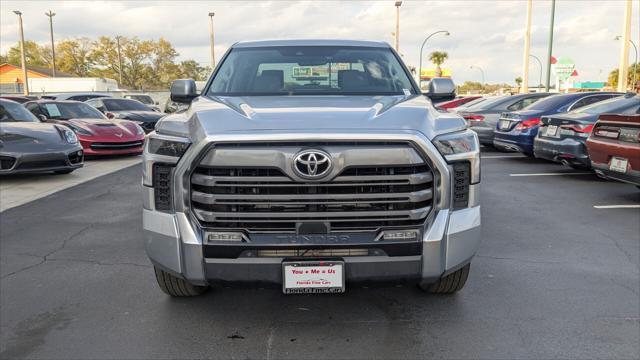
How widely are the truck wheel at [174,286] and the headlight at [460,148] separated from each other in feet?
5.97

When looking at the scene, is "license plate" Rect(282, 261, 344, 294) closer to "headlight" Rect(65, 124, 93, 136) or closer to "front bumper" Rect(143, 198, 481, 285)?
"front bumper" Rect(143, 198, 481, 285)

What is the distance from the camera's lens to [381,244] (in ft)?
9.36

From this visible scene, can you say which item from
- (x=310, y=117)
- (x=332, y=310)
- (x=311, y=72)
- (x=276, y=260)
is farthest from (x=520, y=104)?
(x=276, y=260)

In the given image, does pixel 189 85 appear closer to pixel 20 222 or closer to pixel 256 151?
pixel 256 151

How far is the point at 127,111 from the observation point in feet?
52.6

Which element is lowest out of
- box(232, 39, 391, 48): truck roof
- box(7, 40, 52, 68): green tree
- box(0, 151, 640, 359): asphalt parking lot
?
box(0, 151, 640, 359): asphalt parking lot

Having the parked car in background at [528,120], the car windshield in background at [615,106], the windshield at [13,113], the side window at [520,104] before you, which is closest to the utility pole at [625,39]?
the side window at [520,104]

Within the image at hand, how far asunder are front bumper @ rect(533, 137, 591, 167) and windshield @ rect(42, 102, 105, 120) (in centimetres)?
983

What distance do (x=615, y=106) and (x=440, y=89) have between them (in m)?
5.43

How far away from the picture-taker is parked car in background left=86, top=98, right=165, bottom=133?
50.5 ft

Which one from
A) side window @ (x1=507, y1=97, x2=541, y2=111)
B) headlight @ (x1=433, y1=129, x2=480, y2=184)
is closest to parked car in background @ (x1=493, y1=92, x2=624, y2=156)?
side window @ (x1=507, y1=97, x2=541, y2=111)

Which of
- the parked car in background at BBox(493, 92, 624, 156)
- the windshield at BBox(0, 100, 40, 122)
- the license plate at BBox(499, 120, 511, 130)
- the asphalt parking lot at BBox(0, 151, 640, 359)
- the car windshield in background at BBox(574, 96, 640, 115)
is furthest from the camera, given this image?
the license plate at BBox(499, 120, 511, 130)

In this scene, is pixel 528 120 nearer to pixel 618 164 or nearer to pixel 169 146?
pixel 618 164

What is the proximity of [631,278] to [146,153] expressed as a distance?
369 cm
